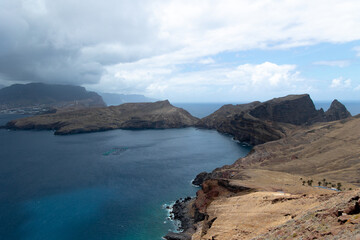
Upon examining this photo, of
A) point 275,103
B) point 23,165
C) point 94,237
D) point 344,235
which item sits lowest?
point 94,237

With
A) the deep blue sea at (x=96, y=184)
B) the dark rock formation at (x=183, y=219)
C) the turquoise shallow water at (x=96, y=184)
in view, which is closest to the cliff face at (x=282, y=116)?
the deep blue sea at (x=96, y=184)

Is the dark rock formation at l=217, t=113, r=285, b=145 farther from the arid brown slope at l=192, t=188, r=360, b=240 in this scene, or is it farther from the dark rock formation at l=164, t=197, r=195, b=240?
the arid brown slope at l=192, t=188, r=360, b=240

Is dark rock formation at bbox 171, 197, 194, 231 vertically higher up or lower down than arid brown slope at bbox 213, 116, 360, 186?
lower down

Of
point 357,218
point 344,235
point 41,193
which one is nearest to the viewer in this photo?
point 344,235

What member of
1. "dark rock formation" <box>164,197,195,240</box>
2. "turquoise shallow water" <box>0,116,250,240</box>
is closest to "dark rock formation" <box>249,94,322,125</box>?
"turquoise shallow water" <box>0,116,250,240</box>

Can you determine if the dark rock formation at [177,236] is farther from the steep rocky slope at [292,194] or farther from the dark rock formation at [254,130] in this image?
the dark rock formation at [254,130]

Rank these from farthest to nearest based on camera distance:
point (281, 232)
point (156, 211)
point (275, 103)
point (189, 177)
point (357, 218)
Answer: point (275, 103) < point (189, 177) < point (156, 211) < point (281, 232) < point (357, 218)

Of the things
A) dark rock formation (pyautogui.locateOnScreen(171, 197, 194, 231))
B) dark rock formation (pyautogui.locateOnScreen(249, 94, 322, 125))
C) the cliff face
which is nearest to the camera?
dark rock formation (pyautogui.locateOnScreen(171, 197, 194, 231))

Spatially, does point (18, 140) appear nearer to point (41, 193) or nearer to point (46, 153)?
point (46, 153)

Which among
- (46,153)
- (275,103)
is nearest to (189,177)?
(46,153)
